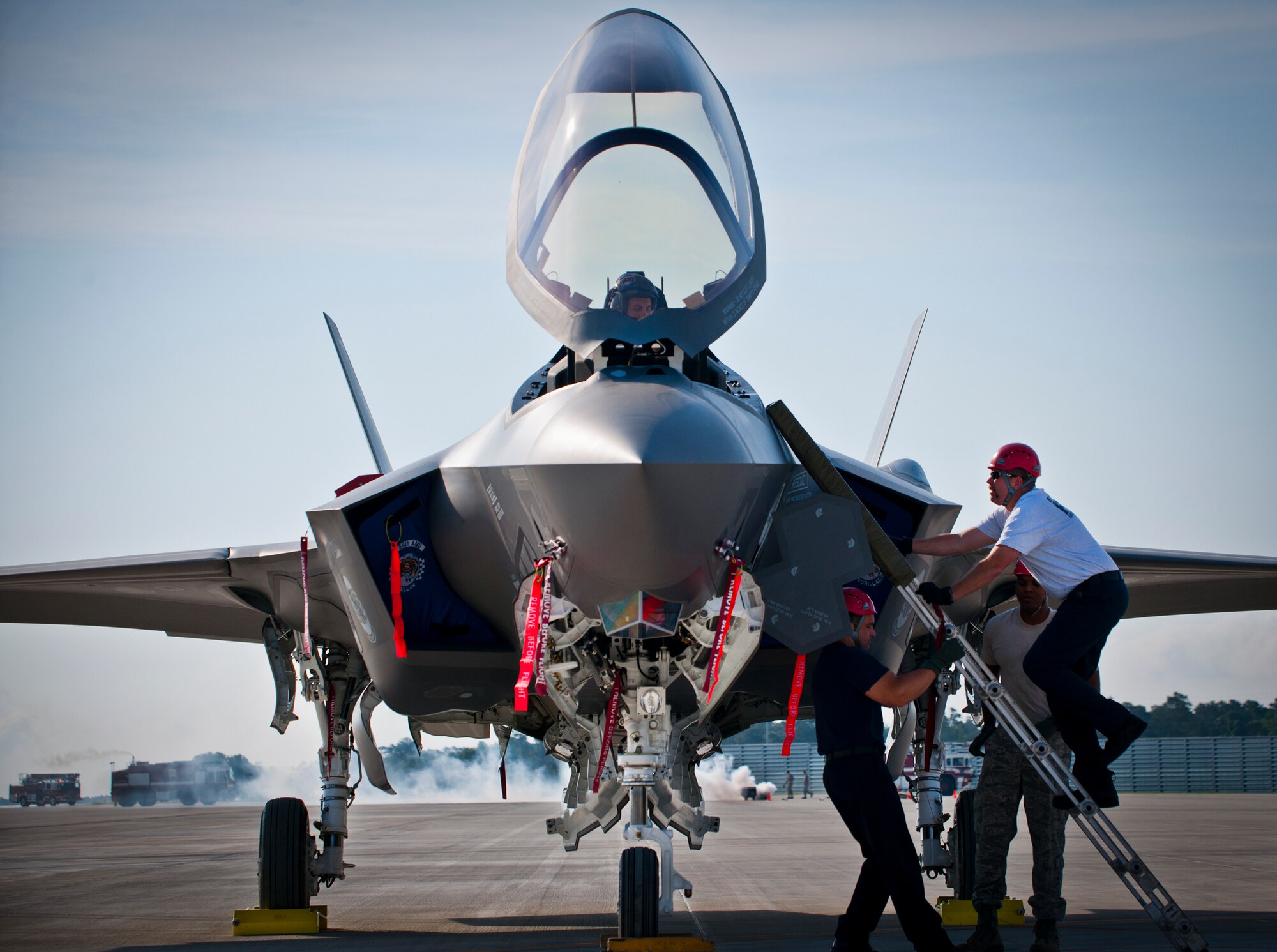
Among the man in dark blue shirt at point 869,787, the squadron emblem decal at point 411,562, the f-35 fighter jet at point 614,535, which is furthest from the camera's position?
the squadron emblem decal at point 411,562

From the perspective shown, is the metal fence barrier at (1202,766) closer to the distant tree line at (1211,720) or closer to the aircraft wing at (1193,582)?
the distant tree line at (1211,720)

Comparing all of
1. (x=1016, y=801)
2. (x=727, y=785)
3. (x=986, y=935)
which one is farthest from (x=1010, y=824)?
(x=727, y=785)

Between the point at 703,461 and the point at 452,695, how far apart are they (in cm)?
303

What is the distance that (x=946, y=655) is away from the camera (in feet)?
17.7

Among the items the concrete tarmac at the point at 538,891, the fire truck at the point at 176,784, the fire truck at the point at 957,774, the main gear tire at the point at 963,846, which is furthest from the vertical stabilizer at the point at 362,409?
the fire truck at the point at 176,784

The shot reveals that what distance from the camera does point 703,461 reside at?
4852 millimetres

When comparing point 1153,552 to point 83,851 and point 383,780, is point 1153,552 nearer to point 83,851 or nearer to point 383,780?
point 383,780

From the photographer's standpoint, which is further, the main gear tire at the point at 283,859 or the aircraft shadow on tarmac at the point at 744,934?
the main gear tire at the point at 283,859

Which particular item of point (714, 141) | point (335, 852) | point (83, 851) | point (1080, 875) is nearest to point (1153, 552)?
point (1080, 875)

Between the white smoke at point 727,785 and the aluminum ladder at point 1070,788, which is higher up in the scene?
the aluminum ladder at point 1070,788

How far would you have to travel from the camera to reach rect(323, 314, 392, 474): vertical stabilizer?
36.2ft

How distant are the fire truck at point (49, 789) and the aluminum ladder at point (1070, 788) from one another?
64.7 metres

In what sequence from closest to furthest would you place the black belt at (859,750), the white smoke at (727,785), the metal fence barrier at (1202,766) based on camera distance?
1. the black belt at (859,750)
2. the metal fence barrier at (1202,766)
3. the white smoke at (727,785)

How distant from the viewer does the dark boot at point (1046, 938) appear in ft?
17.6
